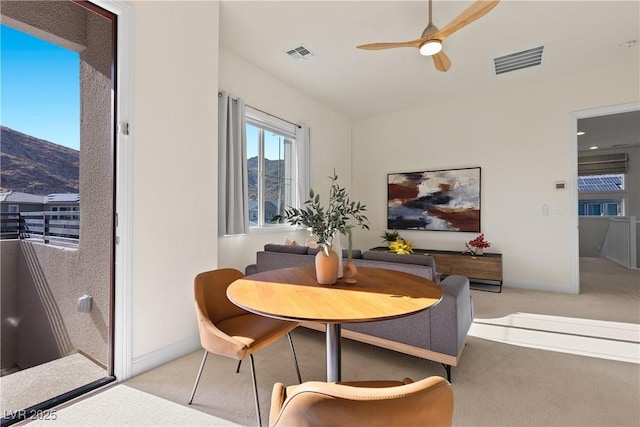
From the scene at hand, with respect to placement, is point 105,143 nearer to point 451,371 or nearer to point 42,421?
point 42,421

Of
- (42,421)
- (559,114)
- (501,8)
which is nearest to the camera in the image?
(42,421)

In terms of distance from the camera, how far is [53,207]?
2234 mm

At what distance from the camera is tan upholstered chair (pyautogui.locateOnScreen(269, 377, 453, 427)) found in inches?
22.8

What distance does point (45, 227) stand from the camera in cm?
228

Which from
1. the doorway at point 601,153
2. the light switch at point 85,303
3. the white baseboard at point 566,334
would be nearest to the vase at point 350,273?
the white baseboard at point 566,334

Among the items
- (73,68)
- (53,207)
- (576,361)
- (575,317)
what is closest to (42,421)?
(53,207)

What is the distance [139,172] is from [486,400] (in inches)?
104

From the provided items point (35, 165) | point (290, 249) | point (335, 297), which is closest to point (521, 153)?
point (290, 249)

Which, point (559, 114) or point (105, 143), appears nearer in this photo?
point (105, 143)

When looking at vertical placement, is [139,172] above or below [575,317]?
above

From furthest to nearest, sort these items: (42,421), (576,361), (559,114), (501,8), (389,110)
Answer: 1. (389,110)
2. (559,114)
3. (501,8)
4. (576,361)
5. (42,421)

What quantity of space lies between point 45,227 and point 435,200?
5.01 m

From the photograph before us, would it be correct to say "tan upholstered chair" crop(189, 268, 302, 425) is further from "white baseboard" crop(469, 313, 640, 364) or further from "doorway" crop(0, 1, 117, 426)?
"white baseboard" crop(469, 313, 640, 364)

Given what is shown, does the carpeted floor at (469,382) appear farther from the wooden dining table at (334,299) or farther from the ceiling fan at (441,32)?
the ceiling fan at (441,32)
